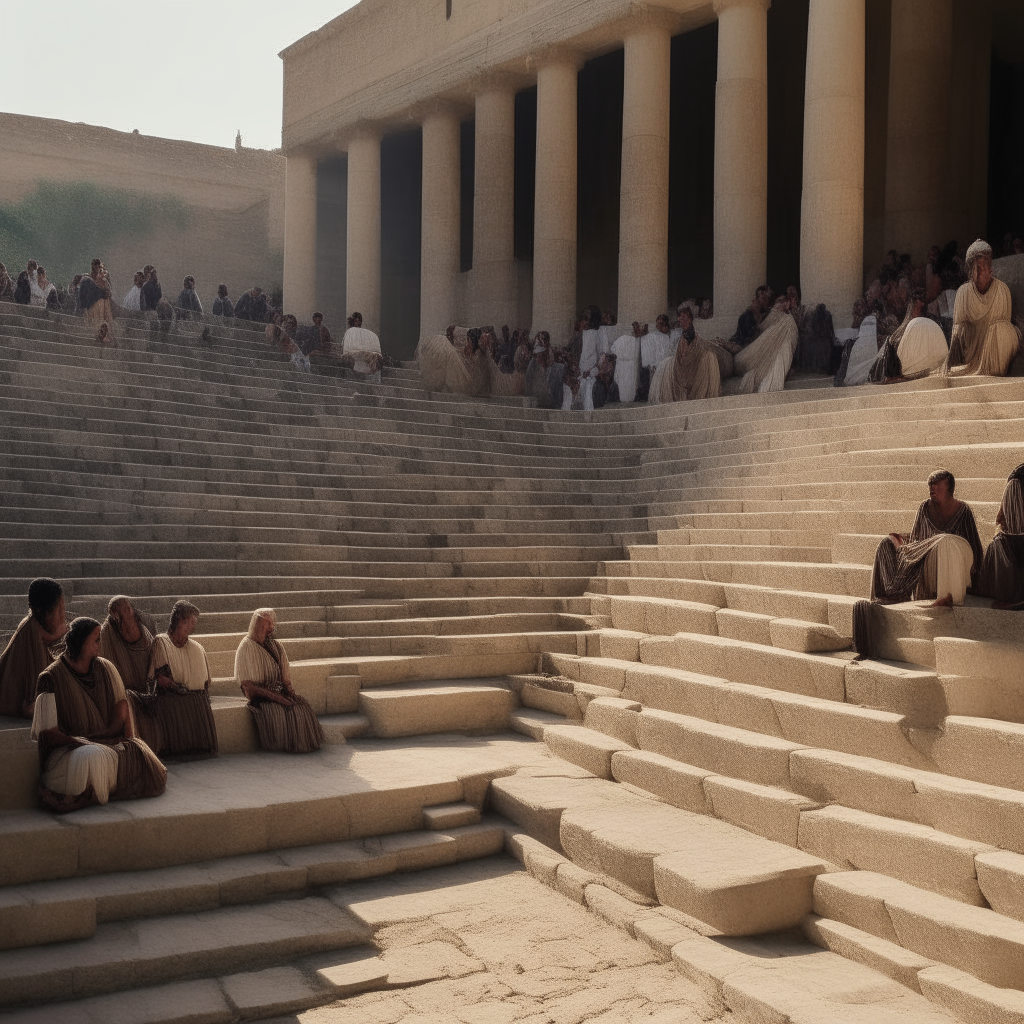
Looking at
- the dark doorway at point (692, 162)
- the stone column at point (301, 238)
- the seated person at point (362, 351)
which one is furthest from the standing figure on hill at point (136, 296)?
the dark doorway at point (692, 162)

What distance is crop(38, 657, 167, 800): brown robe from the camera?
256 inches

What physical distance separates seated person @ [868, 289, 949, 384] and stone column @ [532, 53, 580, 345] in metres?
8.26

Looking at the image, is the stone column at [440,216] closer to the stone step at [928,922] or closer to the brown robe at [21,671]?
the brown robe at [21,671]

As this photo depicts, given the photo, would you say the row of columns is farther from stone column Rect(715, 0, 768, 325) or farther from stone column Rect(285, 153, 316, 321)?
stone column Rect(285, 153, 316, 321)

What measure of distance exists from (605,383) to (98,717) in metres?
11.5

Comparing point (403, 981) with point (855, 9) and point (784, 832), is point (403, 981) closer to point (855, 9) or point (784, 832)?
point (784, 832)

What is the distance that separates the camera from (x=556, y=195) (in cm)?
2038

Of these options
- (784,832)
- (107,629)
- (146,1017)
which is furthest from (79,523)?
(784,832)

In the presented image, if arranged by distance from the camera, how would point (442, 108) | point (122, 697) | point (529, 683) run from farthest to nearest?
point (442, 108) → point (529, 683) → point (122, 697)

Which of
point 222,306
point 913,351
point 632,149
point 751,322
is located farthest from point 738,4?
point 222,306

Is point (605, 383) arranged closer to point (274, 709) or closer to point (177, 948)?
point (274, 709)

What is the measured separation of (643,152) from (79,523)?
11622mm

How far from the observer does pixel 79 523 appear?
10.1 m

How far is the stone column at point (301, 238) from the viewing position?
27.0 m
